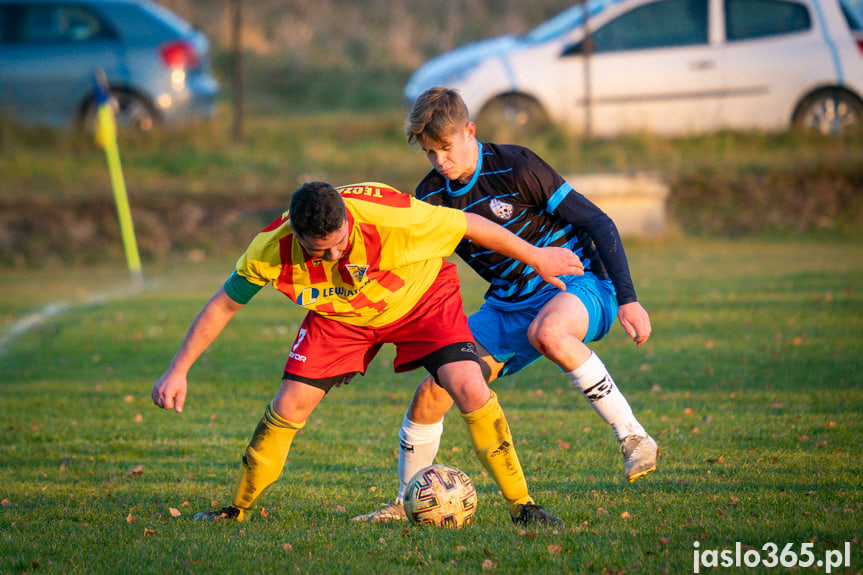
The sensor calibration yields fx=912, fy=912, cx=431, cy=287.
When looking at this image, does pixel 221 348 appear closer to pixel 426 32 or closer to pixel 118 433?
pixel 118 433

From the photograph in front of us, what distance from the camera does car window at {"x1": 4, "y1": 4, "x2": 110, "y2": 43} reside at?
14570mm

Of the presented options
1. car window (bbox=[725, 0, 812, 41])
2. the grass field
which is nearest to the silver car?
the grass field

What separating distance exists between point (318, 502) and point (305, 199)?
1.76 metres

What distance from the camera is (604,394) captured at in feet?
13.3

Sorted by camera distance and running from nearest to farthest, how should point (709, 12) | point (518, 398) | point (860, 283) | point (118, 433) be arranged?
1. point (118, 433)
2. point (518, 398)
3. point (860, 283)
4. point (709, 12)

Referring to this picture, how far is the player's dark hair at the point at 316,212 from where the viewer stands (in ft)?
11.5

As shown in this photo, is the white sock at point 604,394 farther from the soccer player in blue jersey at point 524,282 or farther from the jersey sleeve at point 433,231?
the jersey sleeve at point 433,231

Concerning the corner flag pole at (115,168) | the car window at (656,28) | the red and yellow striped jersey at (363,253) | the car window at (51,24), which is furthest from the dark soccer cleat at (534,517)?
the car window at (51,24)

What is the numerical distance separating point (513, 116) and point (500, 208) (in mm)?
10583

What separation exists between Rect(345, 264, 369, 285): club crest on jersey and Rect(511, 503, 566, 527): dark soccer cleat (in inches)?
47.9

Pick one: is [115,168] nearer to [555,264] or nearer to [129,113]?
[129,113]

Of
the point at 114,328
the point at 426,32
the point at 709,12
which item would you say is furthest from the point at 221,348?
the point at 426,32

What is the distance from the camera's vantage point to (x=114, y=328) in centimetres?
946

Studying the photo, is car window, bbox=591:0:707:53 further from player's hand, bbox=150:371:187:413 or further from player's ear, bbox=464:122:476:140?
player's hand, bbox=150:371:187:413
